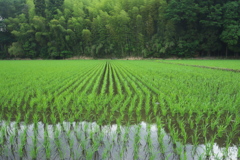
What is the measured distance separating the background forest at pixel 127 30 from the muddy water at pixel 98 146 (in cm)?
2554

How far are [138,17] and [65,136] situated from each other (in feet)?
92.3

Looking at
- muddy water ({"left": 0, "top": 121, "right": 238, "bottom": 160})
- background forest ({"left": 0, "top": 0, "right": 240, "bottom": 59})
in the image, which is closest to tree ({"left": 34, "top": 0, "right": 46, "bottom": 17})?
background forest ({"left": 0, "top": 0, "right": 240, "bottom": 59})

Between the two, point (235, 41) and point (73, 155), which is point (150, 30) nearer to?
point (235, 41)

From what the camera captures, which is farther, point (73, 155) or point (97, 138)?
point (97, 138)

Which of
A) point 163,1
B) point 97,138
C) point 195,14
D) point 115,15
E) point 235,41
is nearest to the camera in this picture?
point 97,138

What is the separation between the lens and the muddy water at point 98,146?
1683 millimetres

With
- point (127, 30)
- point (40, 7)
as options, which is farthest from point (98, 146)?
point (40, 7)

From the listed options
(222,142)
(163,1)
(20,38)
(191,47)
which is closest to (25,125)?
(222,142)

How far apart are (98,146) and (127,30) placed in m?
28.7

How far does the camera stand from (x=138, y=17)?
27.3 metres

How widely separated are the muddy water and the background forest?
83.8ft

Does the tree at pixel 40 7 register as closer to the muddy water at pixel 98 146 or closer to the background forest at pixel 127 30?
the background forest at pixel 127 30

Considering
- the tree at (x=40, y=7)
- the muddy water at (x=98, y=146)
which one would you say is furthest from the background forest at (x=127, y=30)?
the muddy water at (x=98, y=146)

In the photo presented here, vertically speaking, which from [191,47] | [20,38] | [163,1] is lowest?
[191,47]
